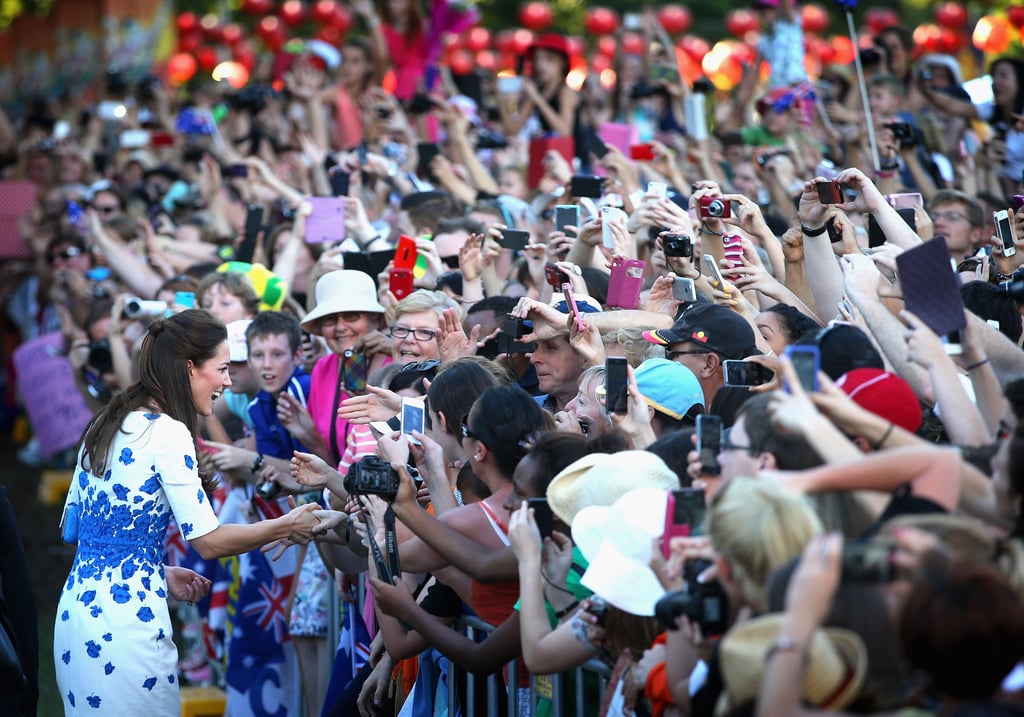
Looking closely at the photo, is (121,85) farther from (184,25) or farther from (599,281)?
(184,25)

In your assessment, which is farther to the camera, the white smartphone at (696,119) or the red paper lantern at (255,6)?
the red paper lantern at (255,6)

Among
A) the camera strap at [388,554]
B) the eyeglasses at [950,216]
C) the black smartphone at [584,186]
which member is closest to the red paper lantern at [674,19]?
the black smartphone at [584,186]

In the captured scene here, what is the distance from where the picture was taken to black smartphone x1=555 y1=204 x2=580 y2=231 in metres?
6.64

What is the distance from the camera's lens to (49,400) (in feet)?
33.5

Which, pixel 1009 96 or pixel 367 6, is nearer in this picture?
pixel 1009 96

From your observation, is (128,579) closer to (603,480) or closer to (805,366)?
(603,480)

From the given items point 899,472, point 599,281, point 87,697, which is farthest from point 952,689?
point 599,281

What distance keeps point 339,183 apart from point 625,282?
319 cm

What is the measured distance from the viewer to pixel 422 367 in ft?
18.1

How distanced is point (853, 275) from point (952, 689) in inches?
80.1

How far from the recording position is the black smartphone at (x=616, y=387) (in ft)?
13.8

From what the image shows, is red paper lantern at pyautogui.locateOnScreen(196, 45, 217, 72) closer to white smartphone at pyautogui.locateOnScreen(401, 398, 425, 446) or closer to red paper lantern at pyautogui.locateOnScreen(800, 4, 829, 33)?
red paper lantern at pyautogui.locateOnScreen(800, 4, 829, 33)

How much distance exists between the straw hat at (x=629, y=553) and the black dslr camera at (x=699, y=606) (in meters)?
0.23

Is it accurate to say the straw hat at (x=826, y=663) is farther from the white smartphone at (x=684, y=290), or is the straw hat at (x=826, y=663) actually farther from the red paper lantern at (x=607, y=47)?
the red paper lantern at (x=607, y=47)
